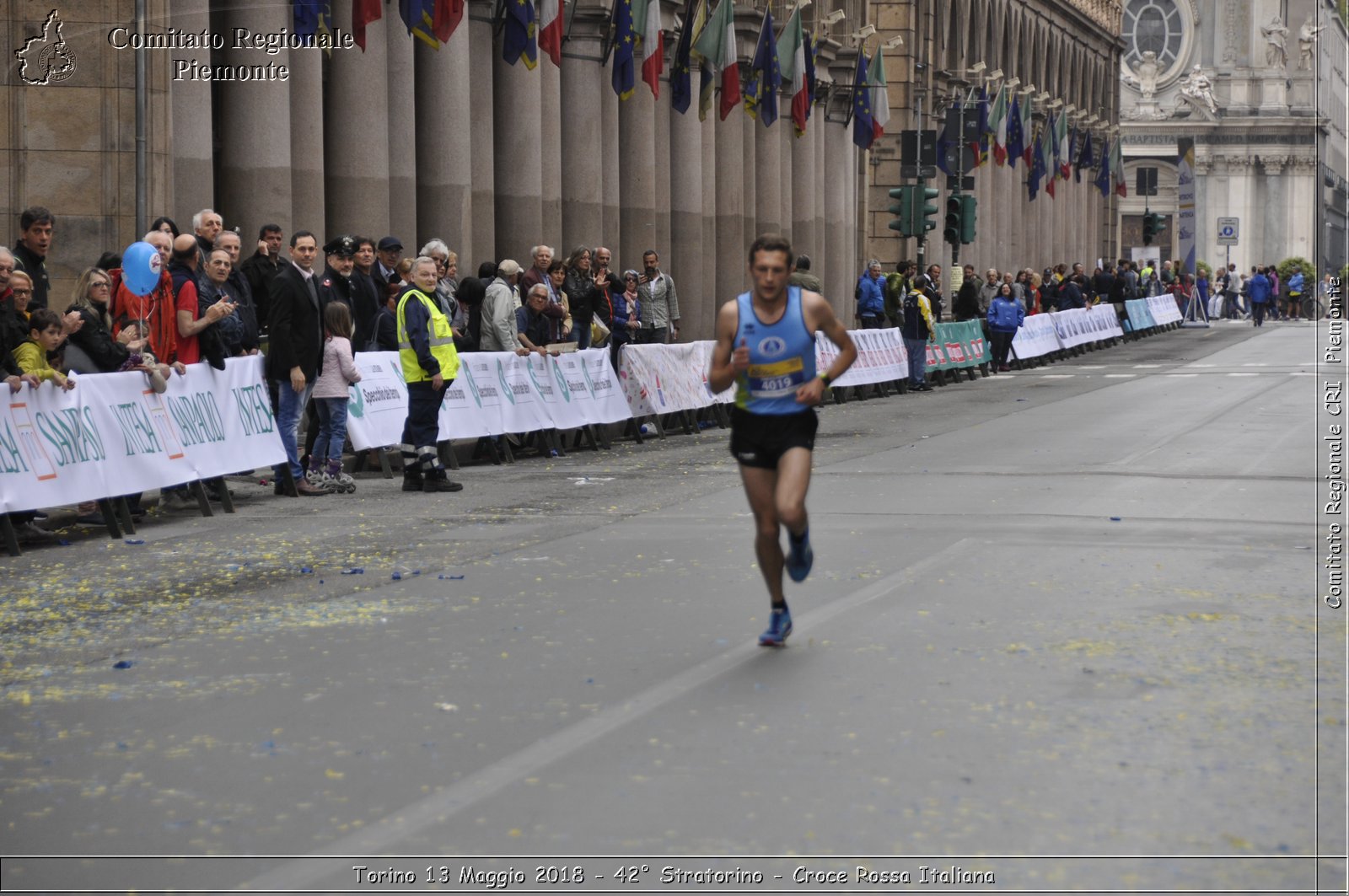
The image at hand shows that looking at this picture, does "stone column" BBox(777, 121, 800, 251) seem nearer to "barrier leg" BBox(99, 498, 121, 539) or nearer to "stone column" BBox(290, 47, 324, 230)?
"stone column" BBox(290, 47, 324, 230)

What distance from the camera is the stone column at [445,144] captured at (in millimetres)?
26703

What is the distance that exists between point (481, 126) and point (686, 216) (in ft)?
30.5

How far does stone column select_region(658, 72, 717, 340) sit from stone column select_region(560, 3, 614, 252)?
447cm

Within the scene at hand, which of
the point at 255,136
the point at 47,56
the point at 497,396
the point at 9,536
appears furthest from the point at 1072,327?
the point at 9,536

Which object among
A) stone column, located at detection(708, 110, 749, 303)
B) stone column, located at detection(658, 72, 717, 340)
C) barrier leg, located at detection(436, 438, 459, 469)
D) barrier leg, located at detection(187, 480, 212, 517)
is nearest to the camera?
barrier leg, located at detection(187, 480, 212, 517)

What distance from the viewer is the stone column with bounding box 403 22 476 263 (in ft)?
87.6

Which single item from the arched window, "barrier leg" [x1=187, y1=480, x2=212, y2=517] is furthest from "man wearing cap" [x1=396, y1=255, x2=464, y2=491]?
the arched window

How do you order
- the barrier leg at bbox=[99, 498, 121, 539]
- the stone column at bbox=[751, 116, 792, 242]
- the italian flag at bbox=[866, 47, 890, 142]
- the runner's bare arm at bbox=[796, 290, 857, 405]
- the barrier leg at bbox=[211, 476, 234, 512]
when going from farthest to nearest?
1. the italian flag at bbox=[866, 47, 890, 142]
2. the stone column at bbox=[751, 116, 792, 242]
3. the barrier leg at bbox=[211, 476, 234, 512]
4. the barrier leg at bbox=[99, 498, 121, 539]
5. the runner's bare arm at bbox=[796, 290, 857, 405]

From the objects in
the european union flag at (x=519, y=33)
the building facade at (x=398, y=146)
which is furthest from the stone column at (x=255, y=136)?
the european union flag at (x=519, y=33)

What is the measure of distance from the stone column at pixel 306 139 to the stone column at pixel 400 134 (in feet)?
7.42

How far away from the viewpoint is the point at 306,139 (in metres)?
23.1

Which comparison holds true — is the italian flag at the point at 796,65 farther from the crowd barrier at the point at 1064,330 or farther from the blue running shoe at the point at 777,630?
the blue running shoe at the point at 777,630

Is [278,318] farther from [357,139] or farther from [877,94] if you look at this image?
[877,94]

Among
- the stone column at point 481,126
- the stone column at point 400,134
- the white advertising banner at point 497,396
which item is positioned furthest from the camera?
Result: the stone column at point 481,126
